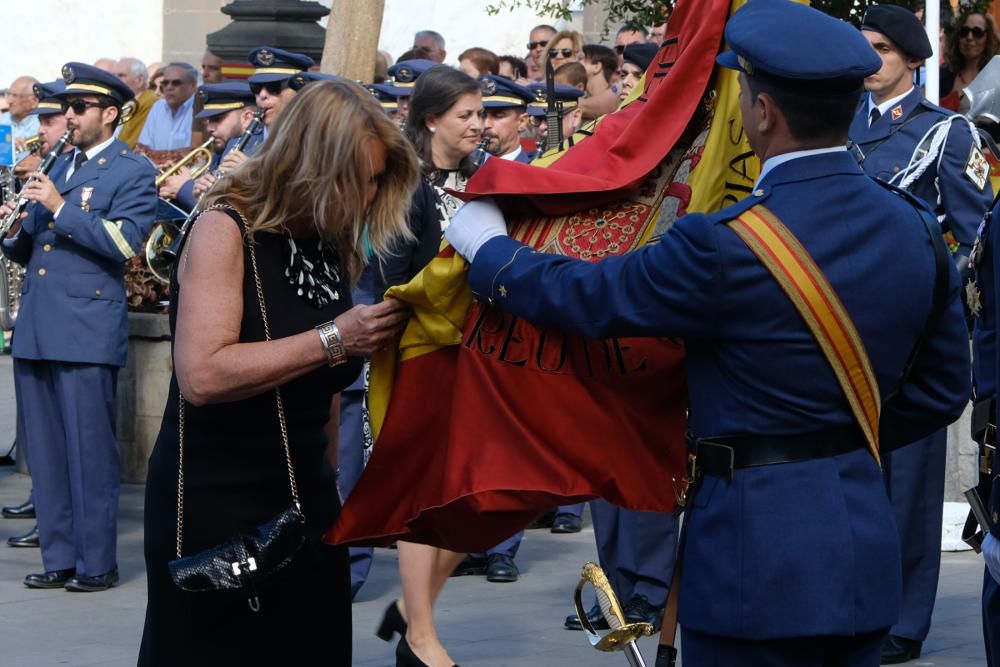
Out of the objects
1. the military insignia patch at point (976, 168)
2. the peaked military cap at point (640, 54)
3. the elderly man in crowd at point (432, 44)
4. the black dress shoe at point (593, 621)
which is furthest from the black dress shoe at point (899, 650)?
the elderly man in crowd at point (432, 44)

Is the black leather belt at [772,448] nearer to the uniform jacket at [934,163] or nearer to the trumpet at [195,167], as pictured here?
the uniform jacket at [934,163]

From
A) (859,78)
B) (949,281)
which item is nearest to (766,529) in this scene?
(949,281)

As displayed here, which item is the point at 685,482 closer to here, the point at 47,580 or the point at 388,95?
the point at 47,580

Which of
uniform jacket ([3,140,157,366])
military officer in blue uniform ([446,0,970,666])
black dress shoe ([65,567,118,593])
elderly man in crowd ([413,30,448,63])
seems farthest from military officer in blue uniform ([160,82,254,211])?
military officer in blue uniform ([446,0,970,666])

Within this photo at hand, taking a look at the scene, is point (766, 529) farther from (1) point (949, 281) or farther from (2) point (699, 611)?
(1) point (949, 281)

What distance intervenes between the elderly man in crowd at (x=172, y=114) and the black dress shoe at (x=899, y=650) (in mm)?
9483

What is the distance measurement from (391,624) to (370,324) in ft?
7.74

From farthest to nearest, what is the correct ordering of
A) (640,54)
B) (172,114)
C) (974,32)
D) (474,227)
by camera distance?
(172,114)
(974,32)
(640,54)
(474,227)

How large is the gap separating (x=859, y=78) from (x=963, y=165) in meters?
3.26

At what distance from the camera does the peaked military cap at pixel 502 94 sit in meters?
9.12

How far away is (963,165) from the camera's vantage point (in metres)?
6.49

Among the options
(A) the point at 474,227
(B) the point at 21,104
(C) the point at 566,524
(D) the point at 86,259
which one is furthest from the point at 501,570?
(B) the point at 21,104

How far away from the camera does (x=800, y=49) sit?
335cm

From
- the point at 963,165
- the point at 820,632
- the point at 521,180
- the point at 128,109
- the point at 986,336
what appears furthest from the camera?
the point at 128,109
